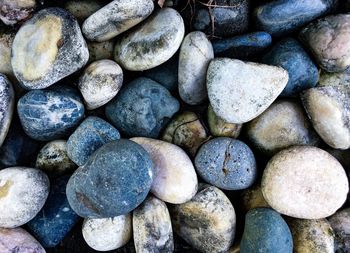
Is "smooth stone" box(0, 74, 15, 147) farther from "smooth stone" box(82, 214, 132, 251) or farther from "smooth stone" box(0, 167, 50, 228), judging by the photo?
"smooth stone" box(82, 214, 132, 251)

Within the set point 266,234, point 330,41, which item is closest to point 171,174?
point 266,234

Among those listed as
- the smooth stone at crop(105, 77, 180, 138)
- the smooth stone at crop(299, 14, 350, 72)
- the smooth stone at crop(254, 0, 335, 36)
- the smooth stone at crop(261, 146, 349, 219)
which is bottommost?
the smooth stone at crop(261, 146, 349, 219)

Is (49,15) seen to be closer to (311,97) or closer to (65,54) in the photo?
(65,54)

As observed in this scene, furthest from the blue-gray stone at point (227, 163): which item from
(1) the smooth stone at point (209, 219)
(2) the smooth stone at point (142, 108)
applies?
(2) the smooth stone at point (142, 108)

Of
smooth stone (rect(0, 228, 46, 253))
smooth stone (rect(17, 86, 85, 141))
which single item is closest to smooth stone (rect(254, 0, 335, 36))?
smooth stone (rect(17, 86, 85, 141))

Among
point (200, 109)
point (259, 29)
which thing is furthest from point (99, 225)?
point (259, 29)

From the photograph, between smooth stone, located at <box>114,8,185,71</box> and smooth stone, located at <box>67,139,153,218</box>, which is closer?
smooth stone, located at <box>67,139,153,218</box>

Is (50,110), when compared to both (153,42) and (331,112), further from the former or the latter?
(331,112)
